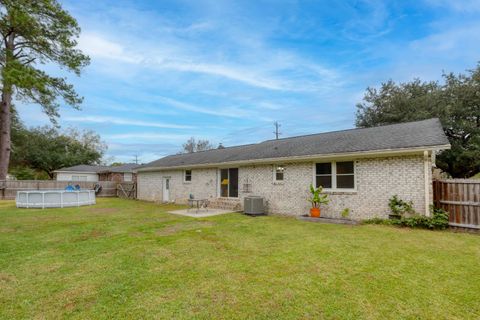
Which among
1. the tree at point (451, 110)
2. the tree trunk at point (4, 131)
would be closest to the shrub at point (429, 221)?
the tree at point (451, 110)

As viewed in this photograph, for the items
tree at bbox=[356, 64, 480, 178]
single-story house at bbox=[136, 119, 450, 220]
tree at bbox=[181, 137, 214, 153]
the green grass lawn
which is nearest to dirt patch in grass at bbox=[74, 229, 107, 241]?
Result: the green grass lawn

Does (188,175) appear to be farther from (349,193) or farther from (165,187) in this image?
(349,193)

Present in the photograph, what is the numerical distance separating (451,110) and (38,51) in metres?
29.8

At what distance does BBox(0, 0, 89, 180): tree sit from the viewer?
13.7m

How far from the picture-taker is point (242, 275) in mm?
4117

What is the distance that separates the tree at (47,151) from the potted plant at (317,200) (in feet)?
119

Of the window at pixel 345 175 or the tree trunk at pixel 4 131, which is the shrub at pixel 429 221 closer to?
the window at pixel 345 175

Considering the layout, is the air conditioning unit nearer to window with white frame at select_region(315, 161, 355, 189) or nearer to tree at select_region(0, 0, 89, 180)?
window with white frame at select_region(315, 161, 355, 189)

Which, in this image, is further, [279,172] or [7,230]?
[279,172]

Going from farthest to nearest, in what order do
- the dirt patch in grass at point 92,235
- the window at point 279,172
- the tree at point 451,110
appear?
1. the tree at point 451,110
2. the window at point 279,172
3. the dirt patch in grass at point 92,235

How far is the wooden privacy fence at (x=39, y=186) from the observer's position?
19.6m

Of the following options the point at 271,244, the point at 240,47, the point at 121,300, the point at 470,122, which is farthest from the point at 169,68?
the point at 470,122

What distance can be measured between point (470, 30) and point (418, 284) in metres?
14.1

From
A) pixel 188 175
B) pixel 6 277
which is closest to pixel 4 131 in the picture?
pixel 188 175
